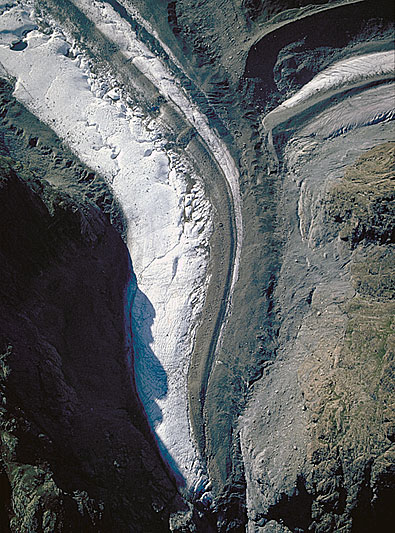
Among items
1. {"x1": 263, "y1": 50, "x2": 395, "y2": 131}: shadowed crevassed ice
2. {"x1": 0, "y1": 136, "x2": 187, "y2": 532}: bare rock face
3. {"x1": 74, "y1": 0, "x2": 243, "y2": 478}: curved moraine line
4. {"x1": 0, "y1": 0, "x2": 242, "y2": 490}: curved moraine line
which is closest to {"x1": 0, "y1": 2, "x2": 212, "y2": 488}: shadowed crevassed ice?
{"x1": 0, "y1": 0, "x2": 242, "y2": 490}: curved moraine line

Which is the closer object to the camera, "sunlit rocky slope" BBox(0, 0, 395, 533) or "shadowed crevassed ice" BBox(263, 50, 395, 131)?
"sunlit rocky slope" BBox(0, 0, 395, 533)

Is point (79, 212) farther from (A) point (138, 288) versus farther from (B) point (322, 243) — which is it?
(B) point (322, 243)

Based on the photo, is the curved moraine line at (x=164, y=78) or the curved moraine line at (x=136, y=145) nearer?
the curved moraine line at (x=136, y=145)

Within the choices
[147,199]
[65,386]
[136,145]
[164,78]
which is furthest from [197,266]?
[164,78]

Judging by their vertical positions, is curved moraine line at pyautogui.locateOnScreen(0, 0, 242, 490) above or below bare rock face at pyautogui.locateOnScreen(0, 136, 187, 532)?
above

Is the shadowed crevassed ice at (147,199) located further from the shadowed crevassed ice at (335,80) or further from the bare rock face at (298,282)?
the shadowed crevassed ice at (335,80)

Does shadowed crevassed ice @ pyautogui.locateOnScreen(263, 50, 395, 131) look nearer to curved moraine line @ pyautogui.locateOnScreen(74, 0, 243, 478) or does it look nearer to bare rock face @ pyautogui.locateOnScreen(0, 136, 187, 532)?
curved moraine line @ pyautogui.locateOnScreen(74, 0, 243, 478)

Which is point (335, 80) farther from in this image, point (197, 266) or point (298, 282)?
point (197, 266)

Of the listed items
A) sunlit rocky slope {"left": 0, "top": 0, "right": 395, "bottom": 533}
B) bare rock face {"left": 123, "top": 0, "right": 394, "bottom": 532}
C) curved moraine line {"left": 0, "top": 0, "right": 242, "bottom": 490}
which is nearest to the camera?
sunlit rocky slope {"left": 0, "top": 0, "right": 395, "bottom": 533}

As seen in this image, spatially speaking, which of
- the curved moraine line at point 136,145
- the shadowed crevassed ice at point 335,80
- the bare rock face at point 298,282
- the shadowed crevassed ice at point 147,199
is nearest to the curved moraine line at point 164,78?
the curved moraine line at point 136,145
